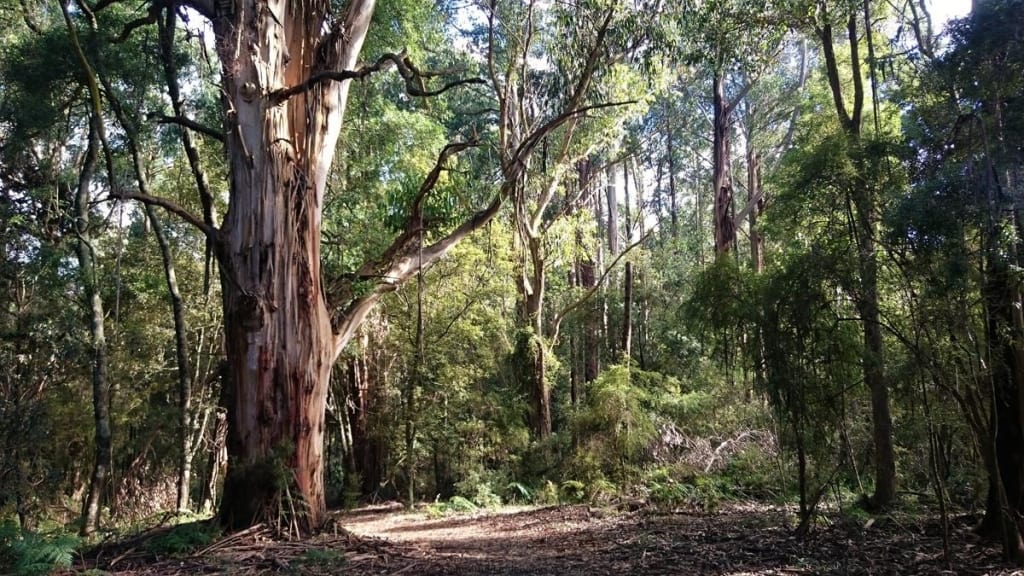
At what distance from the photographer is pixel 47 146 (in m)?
13.3

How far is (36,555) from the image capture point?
15.2ft

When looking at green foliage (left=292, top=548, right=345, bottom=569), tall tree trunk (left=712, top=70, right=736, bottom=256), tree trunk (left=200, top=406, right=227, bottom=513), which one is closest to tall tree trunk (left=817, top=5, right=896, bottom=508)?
green foliage (left=292, top=548, right=345, bottom=569)

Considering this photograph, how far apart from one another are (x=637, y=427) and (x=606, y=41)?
734 centimetres

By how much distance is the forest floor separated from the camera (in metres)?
5.45

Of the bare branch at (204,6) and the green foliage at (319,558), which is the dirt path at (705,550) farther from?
the bare branch at (204,6)

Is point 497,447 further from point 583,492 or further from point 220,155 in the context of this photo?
point 220,155

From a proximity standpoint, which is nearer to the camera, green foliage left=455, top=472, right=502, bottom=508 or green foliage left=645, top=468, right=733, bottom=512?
green foliage left=645, top=468, right=733, bottom=512

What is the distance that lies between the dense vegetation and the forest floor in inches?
17.5

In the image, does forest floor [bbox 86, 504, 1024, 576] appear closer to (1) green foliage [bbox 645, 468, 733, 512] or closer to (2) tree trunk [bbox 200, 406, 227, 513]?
(1) green foliage [bbox 645, 468, 733, 512]

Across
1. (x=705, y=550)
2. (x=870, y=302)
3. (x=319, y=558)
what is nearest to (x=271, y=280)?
(x=319, y=558)

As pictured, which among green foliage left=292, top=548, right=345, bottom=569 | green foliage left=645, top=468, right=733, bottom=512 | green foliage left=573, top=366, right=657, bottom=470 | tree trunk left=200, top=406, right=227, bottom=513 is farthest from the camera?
tree trunk left=200, top=406, right=227, bottom=513

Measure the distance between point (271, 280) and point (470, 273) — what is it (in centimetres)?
843

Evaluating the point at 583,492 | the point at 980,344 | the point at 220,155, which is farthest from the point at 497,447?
the point at 980,344

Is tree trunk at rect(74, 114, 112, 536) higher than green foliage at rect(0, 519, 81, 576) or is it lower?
higher
